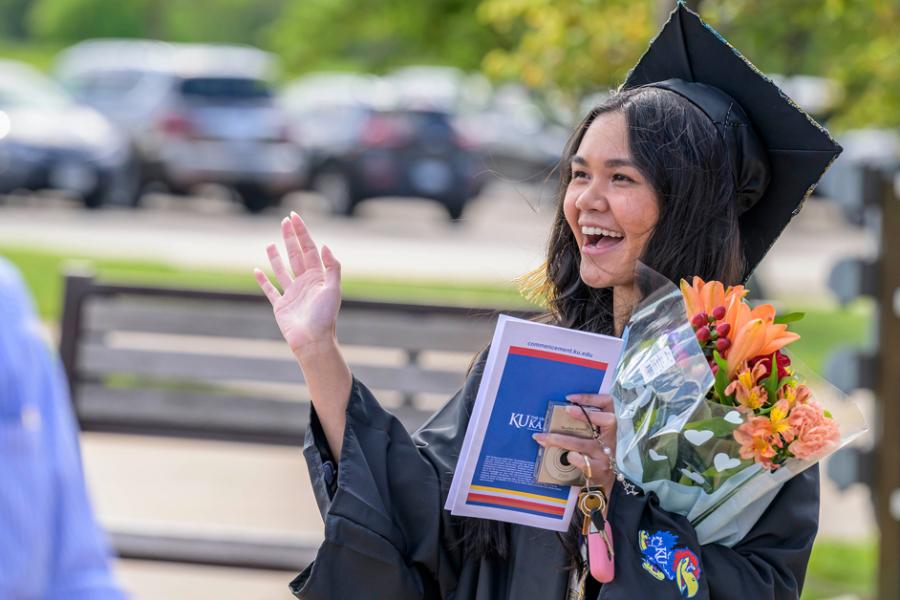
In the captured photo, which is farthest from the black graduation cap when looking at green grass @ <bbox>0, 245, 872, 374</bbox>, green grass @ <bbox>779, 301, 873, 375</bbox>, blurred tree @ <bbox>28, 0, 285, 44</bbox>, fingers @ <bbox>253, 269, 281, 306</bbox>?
blurred tree @ <bbox>28, 0, 285, 44</bbox>

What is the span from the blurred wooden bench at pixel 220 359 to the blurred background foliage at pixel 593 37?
151 cm

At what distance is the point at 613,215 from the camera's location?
9.14ft

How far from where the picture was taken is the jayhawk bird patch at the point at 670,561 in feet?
8.23

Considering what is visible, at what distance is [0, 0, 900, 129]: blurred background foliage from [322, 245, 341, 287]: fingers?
221cm

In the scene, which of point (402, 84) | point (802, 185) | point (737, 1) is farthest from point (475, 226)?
point (802, 185)

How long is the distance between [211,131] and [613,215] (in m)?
17.5

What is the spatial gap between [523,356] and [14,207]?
17.5m

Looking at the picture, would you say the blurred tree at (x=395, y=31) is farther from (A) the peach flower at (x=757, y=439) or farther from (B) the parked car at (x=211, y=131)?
(A) the peach flower at (x=757, y=439)

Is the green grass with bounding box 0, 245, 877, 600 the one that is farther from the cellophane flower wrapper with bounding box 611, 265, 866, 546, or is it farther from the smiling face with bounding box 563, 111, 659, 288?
the cellophane flower wrapper with bounding box 611, 265, 866, 546

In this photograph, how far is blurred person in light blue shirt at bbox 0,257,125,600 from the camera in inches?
70.0

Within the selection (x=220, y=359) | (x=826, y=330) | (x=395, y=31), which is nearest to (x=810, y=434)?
Answer: (x=220, y=359)

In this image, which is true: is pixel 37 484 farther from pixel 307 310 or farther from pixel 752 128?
pixel 752 128

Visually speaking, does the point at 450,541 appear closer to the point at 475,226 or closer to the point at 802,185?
the point at 802,185

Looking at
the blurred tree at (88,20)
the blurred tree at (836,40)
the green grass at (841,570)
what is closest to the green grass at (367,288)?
the blurred tree at (836,40)
